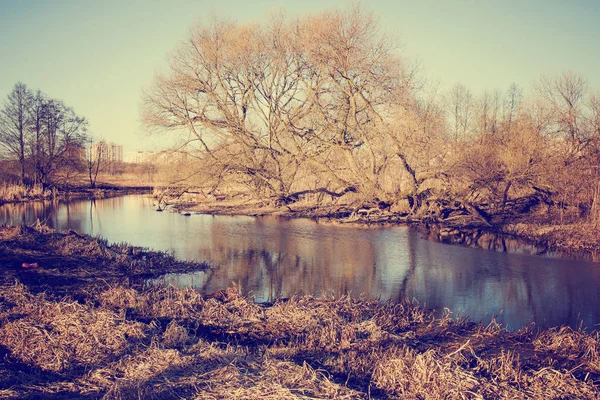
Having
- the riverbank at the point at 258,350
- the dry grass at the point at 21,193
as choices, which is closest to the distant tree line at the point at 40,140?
the dry grass at the point at 21,193

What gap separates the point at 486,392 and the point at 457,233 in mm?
11654

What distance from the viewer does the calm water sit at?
7977mm

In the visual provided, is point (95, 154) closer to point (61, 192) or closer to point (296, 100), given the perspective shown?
point (61, 192)

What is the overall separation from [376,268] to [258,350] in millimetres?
5759

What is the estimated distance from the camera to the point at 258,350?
521 centimetres

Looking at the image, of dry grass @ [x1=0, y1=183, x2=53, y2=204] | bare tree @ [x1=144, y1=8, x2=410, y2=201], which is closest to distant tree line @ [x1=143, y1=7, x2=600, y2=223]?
bare tree @ [x1=144, y1=8, x2=410, y2=201]

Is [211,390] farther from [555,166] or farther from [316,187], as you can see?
[316,187]

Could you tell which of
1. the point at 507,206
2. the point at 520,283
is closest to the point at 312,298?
the point at 520,283

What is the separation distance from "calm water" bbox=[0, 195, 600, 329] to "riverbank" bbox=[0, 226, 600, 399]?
1.11 m

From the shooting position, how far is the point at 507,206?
19.5 meters

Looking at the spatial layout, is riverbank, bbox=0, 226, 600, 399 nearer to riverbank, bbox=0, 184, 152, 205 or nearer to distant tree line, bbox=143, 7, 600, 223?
distant tree line, bbox=143, 7, 600, 223

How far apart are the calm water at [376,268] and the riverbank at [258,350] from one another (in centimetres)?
111

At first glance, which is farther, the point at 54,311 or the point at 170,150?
the point at 170,150

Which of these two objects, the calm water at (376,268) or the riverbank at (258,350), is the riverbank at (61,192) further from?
the riverbank at (258,350)
